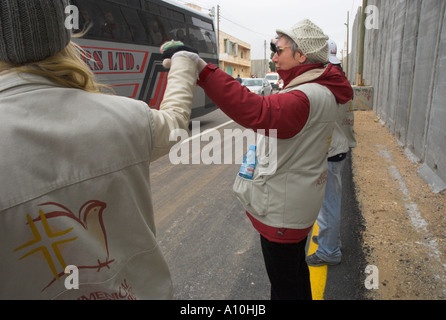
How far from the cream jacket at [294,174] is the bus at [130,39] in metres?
5.61

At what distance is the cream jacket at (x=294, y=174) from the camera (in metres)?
1.65

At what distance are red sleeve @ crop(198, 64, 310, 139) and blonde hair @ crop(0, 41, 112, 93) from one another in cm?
61

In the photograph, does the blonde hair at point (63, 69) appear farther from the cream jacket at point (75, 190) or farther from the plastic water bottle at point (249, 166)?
the plastic water bottle at point (249, 166)

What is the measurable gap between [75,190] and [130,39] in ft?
25.9

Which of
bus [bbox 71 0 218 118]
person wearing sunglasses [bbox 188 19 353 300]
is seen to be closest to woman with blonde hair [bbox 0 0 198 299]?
person wearing sunglasses [bbox 188 19 353 300]

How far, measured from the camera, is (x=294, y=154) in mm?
1687

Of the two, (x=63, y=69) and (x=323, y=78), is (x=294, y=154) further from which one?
(x=63, y=69)

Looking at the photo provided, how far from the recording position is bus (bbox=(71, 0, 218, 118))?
684 centimetres

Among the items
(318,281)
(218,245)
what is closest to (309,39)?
(318,281)

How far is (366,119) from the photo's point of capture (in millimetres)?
11125

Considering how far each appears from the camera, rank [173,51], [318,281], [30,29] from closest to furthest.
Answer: [30,29], [173,51], [318,281]

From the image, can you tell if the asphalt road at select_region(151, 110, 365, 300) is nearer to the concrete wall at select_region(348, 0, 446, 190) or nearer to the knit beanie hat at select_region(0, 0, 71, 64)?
the concrete wall at select_region(348, 0, 446, 190)
